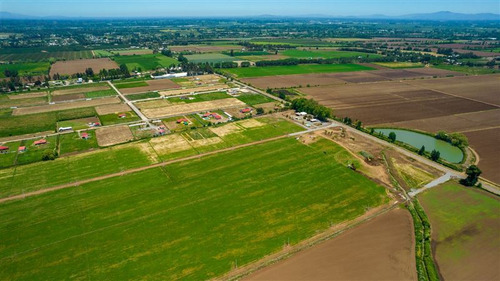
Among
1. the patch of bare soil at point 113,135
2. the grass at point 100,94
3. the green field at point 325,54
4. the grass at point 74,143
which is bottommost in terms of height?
the grass at point 74,143

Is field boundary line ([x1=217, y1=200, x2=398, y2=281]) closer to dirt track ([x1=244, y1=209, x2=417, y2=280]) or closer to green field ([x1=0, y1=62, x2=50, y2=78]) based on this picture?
dirt track ([x1=244, y1=209, x2=417, y2=280])

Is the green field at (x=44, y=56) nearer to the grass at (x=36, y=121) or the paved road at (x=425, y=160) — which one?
the grass at (x=36, y=121)

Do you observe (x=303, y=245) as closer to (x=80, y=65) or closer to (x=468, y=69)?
(x=80, y=65)

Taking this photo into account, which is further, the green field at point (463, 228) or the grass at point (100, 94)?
the grass at point (100, 94)

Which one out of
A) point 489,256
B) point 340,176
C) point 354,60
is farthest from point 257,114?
point 354,60

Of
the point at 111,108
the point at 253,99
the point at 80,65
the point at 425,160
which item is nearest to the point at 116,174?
the point at 111,108

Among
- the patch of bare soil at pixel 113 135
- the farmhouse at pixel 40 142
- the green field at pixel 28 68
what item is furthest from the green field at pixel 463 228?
the green field at pixel 28 68
